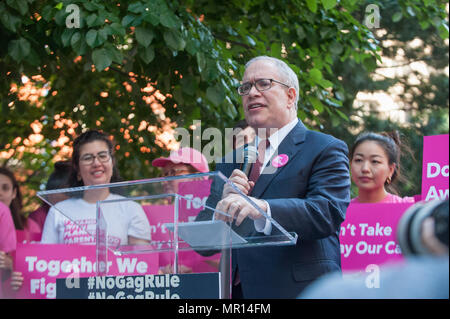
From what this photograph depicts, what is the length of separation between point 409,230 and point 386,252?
10.8 ft

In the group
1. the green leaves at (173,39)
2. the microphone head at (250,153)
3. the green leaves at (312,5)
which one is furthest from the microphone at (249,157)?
the green leaves at (312,5)

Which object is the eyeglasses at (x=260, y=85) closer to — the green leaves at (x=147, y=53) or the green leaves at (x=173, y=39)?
the green leaves at (x=173, y=39)

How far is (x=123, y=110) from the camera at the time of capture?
7.92 meters

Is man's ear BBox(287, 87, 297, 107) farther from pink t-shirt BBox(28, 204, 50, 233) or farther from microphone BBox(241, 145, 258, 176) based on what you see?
pink t-shirt BBox(28, 204, 50, 233)

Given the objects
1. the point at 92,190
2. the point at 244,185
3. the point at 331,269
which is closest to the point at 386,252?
the point at 331,269

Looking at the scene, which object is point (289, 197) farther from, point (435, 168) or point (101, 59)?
point (101, 59)

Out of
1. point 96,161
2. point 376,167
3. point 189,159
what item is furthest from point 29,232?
point 376,167

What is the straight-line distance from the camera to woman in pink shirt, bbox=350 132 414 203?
16.1 ft

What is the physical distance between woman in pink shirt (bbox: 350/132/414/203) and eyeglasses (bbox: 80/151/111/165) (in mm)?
1735

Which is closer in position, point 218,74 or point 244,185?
point 244,185

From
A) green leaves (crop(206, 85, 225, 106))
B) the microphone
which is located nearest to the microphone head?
the microphone

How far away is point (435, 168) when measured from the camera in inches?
169

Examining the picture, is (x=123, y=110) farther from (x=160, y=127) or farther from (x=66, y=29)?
(x=66, y=29)

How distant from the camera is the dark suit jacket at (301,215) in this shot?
2.90m
